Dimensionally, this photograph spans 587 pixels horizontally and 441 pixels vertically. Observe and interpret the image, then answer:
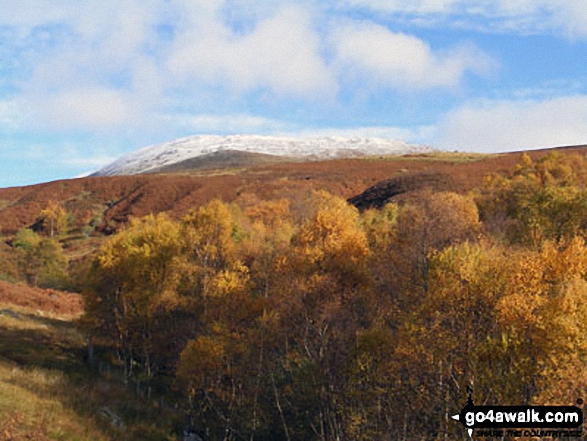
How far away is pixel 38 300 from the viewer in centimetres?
5950

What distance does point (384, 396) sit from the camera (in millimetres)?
27906

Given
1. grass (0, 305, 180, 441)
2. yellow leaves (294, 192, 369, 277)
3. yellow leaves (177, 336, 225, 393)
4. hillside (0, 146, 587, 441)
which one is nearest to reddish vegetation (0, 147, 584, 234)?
hillside (0, 146, 587, 441)

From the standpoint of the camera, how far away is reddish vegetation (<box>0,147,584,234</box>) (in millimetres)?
124438

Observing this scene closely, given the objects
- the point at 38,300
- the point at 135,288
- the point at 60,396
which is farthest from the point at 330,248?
the point at 38,300

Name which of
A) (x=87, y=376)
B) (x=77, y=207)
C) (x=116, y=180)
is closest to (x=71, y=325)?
(x=87, y=376)

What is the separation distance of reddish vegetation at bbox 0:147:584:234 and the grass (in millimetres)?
67519

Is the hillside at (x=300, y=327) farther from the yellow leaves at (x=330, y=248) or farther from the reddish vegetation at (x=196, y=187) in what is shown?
the reddish vegetation at (x=196, y=187)

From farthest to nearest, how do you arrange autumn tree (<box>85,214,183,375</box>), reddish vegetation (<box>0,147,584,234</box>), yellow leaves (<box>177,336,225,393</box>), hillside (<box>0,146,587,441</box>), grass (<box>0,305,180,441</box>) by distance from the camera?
reddish vegetation (<box>0,147,584,234</box>) < autumn tree (<box>85,214,183,375</box>) < yellow leaves (<box>177,336,225,393</box>) < grass (<box>0,305,180,441</box>) < hillside (<box>0,146,587,441</box>)

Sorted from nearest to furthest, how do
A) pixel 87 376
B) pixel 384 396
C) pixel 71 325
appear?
1. pixel 384 396
2. pixel 87 376
3. pixel 71 325

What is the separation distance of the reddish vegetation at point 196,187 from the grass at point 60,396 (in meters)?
67.5

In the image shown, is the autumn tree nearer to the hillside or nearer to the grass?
the hillside

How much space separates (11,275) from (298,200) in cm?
4848

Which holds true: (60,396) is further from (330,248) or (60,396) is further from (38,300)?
(38,300)

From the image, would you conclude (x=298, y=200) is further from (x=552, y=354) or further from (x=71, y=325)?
(x=552, y=354)
